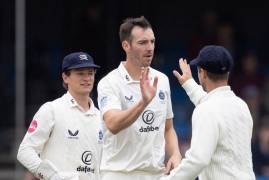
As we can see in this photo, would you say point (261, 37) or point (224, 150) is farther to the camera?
point (261, 37)

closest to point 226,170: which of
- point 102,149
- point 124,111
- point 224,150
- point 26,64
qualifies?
point 224,150

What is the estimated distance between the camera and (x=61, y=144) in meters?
7.69

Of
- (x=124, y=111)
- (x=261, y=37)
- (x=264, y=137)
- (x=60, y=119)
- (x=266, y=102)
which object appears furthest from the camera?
(x=261, y=37)

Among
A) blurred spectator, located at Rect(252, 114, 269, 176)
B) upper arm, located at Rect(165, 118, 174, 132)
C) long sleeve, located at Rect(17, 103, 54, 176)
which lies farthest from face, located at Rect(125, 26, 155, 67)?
blurred spectator, located at Rect(252, 114, 269, 176)

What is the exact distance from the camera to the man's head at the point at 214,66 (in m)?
6.59

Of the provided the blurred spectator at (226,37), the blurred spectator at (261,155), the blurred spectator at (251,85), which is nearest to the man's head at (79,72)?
the blurred spectator at (261,155)

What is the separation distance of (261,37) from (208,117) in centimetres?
891

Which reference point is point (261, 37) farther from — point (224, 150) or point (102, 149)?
point (224, 150)

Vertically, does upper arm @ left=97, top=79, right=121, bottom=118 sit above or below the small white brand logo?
below

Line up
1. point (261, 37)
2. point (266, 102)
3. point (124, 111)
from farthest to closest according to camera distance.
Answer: point (261, 37), point (266, 102), point (124, 111)

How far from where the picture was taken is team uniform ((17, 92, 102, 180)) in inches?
300

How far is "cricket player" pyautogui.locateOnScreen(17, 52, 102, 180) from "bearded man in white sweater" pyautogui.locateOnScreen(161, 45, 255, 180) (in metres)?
1.27

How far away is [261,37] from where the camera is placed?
15180 millimetres

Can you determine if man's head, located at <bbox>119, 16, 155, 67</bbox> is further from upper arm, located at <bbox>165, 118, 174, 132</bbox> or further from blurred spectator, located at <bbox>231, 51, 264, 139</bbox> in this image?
blurred spectator, located at <bbox>231, 51, 264, 139</bbox>
